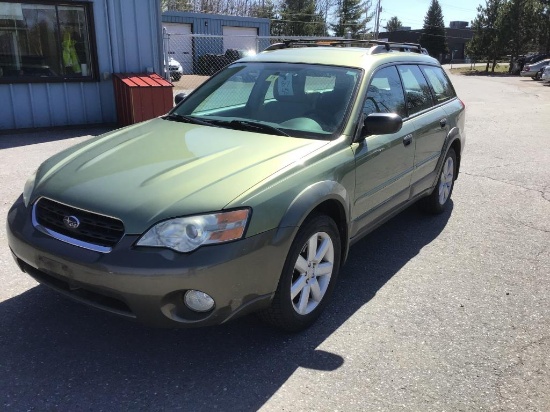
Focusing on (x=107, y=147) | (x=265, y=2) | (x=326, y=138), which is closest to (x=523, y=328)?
(x=326, y=138)

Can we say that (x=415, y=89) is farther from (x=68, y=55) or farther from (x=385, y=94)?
(x=68, y=55)

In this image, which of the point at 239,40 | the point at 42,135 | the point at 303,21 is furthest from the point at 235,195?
the point at 303,21

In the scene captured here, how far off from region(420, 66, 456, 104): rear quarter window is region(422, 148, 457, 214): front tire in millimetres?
590

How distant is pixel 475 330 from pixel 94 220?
2438mm

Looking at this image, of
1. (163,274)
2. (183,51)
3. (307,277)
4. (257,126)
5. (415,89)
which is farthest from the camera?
(183,51)

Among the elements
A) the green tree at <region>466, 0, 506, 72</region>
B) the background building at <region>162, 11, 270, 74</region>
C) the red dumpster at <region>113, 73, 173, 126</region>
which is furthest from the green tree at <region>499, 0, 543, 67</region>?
the red dumpster at <region>113, 73, 173, 126</region>

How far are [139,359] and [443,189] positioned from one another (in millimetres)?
3832

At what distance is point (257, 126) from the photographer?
3.52 m

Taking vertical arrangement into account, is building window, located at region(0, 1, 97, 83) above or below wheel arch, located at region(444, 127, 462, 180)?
above

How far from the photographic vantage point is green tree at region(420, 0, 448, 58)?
67.9m

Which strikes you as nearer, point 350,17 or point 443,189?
point 443,189

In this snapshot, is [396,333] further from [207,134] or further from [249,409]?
[207,134]

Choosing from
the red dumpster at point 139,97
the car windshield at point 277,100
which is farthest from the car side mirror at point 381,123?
the red dumpster at point 139,97

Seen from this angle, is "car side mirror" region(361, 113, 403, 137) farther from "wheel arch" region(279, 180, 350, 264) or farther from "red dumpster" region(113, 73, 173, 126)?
"red dumpster" region(113, 73, 173, 126)
